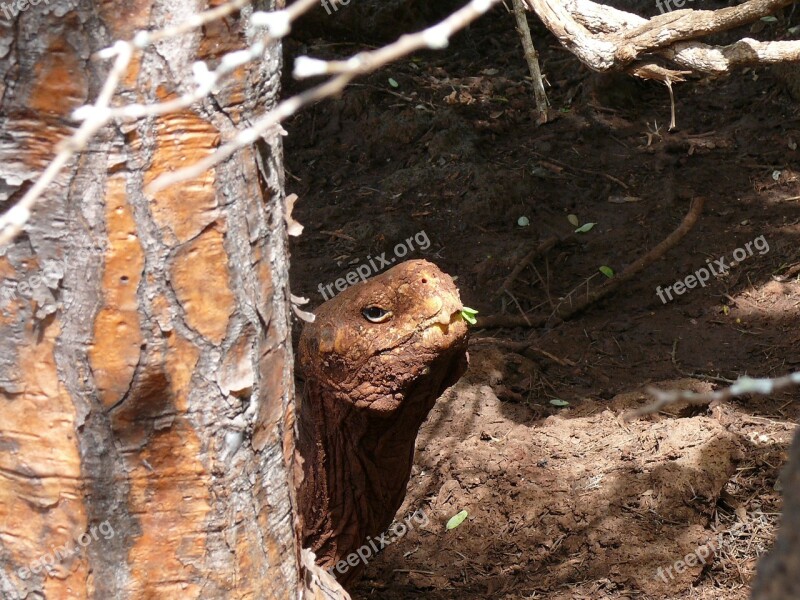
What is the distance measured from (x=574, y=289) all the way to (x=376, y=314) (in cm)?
269

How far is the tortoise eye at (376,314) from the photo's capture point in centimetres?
261

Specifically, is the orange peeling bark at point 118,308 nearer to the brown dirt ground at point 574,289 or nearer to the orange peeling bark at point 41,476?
the orange peeling bark at point 41,476

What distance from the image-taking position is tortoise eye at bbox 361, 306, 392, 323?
Answer: 2611 millimetres

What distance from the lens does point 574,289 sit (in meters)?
5.12

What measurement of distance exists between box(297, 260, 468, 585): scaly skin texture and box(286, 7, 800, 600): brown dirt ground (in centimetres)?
51

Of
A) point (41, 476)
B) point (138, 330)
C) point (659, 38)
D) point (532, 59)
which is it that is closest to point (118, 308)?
point (138, 330)

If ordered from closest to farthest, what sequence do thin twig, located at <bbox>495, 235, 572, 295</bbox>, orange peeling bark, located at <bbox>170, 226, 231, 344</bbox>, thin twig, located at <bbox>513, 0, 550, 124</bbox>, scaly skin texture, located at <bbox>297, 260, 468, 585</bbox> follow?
1. orange peeling bark, located at <bbox>170, 226, 231, 344</bbox>
2. scaly skin texture, located at <bbox>297, 260, 468, 585</bbox>
3. thin twig, located at <bbox>495, 235, 572, 295</bbox>
4. thin twig, located at <bbox>513, 0, 550, 124</bbox>

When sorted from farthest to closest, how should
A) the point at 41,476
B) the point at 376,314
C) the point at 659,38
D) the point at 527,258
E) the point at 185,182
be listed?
the point at 527,258, the point at 659,38, the point at 376,314, the point at 41,476, the point at 185,182

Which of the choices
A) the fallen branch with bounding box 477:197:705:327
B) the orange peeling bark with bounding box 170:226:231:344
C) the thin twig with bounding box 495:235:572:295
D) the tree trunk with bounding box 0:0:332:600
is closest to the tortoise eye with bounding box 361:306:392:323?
the tree trunk with bounding box 0:0:332:600

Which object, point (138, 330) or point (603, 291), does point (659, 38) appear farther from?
point (138, 330)

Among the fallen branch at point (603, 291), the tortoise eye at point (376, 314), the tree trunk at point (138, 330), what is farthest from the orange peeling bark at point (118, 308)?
the fallen branch at point (603, 291)

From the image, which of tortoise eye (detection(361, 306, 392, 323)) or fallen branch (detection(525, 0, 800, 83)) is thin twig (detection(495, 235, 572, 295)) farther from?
tortoise eye (detection(361, 306, 392, 323))

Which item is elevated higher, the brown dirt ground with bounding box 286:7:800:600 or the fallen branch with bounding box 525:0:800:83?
the fallen branch with bounding box 525:0:800:83

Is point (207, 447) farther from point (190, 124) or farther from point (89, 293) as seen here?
point (190, 124)
